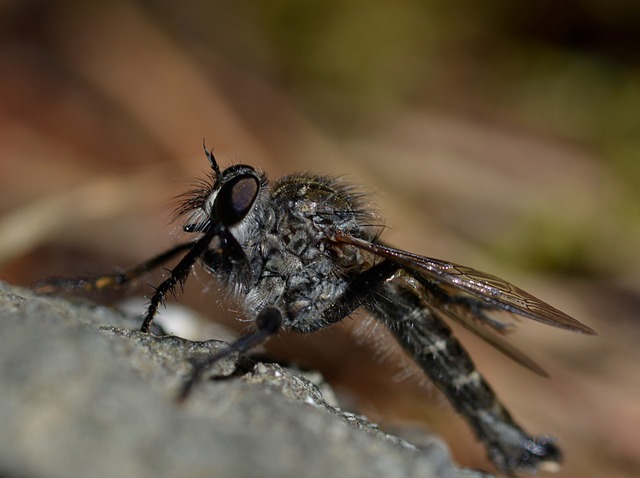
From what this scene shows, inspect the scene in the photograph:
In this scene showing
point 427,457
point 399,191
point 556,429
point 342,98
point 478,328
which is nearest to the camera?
point 427,457

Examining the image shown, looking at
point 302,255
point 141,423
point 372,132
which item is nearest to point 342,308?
point 302,255

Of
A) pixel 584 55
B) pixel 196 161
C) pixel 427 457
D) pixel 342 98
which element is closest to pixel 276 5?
pixel 342 98

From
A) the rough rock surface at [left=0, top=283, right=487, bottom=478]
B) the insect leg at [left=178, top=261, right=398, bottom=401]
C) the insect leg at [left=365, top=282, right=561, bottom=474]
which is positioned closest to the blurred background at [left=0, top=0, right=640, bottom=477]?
the insect leg at [left=365, top=282, right=561, bottom=474]

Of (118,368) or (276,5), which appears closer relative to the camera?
(118,368)

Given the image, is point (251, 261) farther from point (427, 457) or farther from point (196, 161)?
A: point (196, 161)

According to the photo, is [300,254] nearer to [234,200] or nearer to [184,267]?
[234,200]

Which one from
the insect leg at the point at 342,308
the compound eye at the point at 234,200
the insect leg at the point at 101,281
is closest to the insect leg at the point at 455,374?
the insect leg at the point at 342,308

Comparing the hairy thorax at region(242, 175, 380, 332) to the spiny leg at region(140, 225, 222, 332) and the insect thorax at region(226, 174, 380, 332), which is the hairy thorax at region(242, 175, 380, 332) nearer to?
the insect thorax at region(226, 174, 380, 332)
